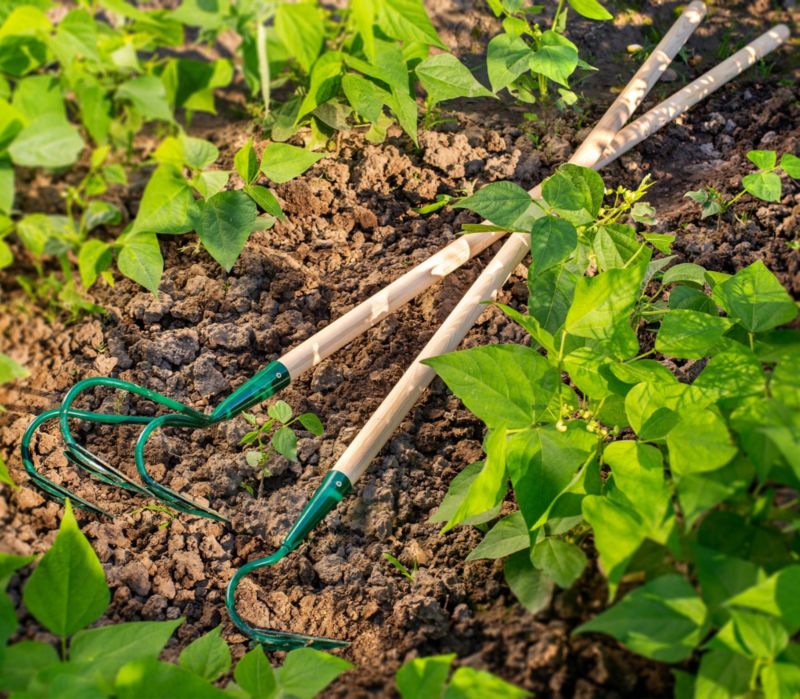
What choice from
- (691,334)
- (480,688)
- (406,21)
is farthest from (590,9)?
(480,688)

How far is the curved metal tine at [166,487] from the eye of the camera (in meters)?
1.45

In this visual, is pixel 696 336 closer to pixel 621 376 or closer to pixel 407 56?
pixel 621 376

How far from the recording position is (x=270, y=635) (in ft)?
4.54

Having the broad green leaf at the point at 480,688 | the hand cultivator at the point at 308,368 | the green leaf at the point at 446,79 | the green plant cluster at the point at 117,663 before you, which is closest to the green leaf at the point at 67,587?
the green plant cluster at the point at 117,663

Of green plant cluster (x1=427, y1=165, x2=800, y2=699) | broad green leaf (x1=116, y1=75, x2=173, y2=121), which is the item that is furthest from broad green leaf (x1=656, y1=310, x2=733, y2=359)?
broad green leaf (x1=116, y1=75, x2=173, y2=121)

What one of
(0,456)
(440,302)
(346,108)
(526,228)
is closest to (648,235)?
(526,228)

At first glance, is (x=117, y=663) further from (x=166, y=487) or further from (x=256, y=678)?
(x=166, y=487)

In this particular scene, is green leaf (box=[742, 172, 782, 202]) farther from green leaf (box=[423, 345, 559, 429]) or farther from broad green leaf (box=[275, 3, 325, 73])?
broad green leaf (box=[275, 3, 325, 73])

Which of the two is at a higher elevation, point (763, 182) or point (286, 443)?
point (763, 182)

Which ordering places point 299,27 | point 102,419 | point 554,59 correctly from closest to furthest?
1. point 102,419
2. point 299,27
3. point 554,59

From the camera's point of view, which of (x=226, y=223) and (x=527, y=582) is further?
(x=226, y=223)

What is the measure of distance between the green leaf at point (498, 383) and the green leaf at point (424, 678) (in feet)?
1.25

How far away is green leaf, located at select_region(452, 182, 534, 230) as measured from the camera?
149cm

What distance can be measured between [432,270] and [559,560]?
2.25 ft
